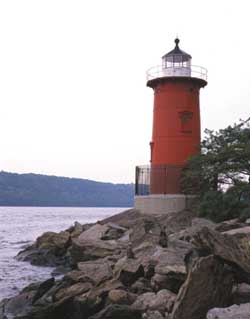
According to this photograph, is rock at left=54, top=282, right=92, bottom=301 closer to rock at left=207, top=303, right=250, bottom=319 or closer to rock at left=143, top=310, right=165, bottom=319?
rock at left=143, top=310, right=165, bottom=319

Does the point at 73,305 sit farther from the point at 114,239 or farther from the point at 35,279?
the point at 114,239

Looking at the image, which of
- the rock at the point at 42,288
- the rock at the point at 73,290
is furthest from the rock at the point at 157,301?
the rock at the point at 42,288

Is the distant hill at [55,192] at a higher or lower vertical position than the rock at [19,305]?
higher

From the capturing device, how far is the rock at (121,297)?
11492mm

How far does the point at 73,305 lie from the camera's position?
39.5 ft

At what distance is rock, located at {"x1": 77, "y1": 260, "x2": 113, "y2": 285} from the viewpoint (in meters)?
13.2

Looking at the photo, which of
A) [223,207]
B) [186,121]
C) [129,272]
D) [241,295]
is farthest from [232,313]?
[186,121]

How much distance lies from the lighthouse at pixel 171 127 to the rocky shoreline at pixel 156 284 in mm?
9357

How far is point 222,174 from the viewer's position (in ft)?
76.0

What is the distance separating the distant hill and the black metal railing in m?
116

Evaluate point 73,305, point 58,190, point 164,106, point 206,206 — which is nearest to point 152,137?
point 164,106

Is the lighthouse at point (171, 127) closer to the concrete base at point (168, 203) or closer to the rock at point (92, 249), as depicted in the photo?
the concrete base at point (168, 203)

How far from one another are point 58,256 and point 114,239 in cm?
321

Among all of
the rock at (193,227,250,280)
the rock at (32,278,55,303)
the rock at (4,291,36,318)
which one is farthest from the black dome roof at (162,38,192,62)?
the rock at (193,227,250,280)
